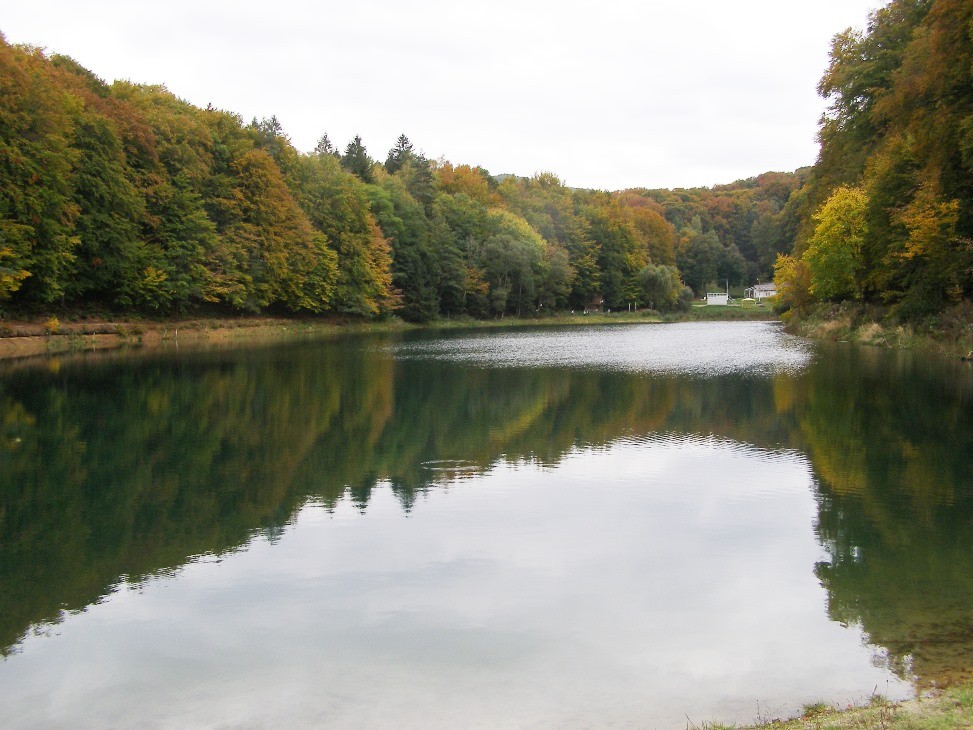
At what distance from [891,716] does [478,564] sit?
4114 millimetres

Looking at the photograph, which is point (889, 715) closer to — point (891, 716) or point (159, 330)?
point (891, 716)

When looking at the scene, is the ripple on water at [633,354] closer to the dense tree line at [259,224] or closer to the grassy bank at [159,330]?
the grassy bank at [159,330]

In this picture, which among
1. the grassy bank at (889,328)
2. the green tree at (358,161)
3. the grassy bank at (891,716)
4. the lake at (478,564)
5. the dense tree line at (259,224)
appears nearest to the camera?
the grassy bank at (891,716)

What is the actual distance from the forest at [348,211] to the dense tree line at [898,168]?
0.09 m

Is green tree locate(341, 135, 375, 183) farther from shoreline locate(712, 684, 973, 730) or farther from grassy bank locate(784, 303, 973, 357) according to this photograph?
shoreline locate(712, 684, 973, 730)

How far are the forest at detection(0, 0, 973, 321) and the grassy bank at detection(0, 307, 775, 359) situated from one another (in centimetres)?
118

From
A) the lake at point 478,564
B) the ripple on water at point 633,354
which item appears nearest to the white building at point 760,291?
the ripple on water at point 633,354

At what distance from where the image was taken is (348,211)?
2594 inches

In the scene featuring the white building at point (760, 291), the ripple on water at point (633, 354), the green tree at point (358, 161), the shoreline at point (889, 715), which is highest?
the green tree at point (358, 161)

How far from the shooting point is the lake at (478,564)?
216 inches

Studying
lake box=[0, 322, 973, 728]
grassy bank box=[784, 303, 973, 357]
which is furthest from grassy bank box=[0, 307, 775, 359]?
grassy bank box=[784, 303, 973, 357]

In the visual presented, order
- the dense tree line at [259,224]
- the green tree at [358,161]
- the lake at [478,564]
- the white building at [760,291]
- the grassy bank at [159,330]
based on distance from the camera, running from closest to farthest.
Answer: the lake at [478,564] < the grassy bank at [159,330] < the dense tree line at [259,224] < the green tree at [358,161] < the white building at [760,291]

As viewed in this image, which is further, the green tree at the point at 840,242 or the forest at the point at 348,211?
the green tree at the point at 840,242

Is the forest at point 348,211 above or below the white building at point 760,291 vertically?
above
